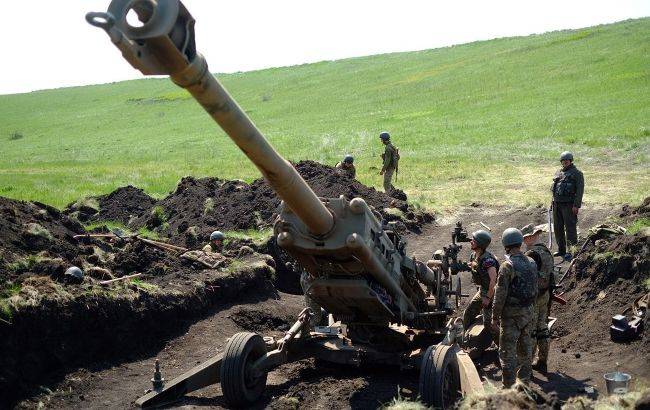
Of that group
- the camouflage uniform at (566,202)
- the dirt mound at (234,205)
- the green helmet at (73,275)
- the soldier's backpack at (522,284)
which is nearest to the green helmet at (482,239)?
the soldier's backpack at (522,284)

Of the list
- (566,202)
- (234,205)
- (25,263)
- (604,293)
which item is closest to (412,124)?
(234,205)

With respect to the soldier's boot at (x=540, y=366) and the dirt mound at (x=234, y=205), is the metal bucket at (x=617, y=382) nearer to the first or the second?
the soldier's boot at (x=540, y=366)

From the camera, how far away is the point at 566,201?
18.1 meters

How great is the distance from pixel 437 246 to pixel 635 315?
27.5ft

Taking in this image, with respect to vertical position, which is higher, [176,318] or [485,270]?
[485,270]

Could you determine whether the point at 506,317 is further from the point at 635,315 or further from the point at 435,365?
the point at 635,315

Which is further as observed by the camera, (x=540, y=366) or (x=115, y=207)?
(x=115, y=207)

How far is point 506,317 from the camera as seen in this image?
10.6m

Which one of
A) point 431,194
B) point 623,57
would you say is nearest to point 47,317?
point 431,194

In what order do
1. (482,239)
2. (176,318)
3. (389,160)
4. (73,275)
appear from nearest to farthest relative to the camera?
(482,239)
(73,275)
(176,318)
(389,160)

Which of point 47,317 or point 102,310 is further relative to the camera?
point 102,310

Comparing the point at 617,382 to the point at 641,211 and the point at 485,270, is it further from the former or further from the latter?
the point at 641,211

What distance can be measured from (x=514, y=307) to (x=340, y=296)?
2.15 m

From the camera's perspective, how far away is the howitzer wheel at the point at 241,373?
10383mm
